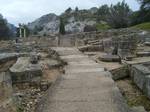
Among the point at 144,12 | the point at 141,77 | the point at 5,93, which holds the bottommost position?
the point at 5,93

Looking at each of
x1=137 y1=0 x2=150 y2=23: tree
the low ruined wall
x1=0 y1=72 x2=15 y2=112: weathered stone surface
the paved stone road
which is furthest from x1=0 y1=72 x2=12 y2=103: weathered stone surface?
x1=137 y1=0 x2=150 y2=23: tree

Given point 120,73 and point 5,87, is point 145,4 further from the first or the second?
point 5,87

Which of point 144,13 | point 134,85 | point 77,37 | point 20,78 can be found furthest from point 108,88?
point 144,13

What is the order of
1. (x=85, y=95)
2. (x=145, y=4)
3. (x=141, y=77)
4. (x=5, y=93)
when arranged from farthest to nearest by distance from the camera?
(x=145, y=4) < (x=141, y=77) < (x=5, y=93) < (x=85, y=95)

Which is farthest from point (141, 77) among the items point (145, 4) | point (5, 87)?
point (145, 4)

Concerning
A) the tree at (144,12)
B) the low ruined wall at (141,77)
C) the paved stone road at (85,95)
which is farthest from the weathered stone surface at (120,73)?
the tree at (144,12)

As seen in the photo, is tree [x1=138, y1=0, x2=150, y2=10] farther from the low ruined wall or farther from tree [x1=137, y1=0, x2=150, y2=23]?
the low ruined wall

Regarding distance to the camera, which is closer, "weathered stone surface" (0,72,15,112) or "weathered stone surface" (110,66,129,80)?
"weathered stone surface" (0,72,15,112)

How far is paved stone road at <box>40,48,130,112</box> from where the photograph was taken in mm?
4953

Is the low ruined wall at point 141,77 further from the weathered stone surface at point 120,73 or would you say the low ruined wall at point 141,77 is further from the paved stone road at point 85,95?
the paved stone road at point 85,95

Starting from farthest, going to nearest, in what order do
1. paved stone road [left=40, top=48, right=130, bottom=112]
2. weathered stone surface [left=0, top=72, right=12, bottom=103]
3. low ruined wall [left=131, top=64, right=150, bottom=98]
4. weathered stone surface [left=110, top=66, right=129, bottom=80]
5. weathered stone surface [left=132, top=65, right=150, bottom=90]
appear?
weathered stone surface [left=110, top=66, right=129, bottom=80] → weathered stone surface [left=132, top=65, right=150, bottom=90] → low ruined wall [left=131, top=64, right=150, bottom=98] → weathered stone surface [left=0, top=72, right=12, bottom=103] → paved stone road [left=40, top=48, right=130, bottom=112]

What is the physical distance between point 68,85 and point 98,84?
1.96ft

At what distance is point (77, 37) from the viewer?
21.8 m

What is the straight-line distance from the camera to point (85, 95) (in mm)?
5688
